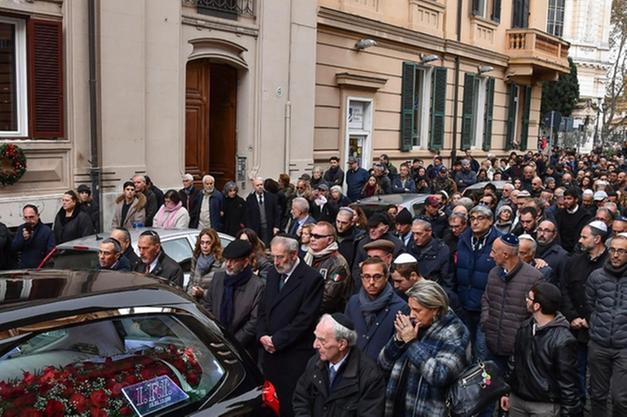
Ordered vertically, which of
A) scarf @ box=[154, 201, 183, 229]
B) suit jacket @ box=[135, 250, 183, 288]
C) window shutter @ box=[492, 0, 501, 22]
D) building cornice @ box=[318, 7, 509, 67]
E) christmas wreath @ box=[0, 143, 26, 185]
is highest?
window shutter @ box=[492, 0, 501, 22]

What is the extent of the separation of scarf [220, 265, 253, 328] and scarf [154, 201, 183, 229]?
403 cm

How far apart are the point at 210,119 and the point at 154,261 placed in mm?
9261

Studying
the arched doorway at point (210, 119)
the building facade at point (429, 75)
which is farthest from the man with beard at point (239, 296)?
the building facade at point (429, 75)

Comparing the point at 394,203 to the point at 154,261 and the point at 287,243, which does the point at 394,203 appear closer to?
the point at 154,261

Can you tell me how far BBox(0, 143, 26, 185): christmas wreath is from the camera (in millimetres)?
10539

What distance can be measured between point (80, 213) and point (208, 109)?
6251mm

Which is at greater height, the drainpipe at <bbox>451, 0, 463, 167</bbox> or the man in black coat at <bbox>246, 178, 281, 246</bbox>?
the drainpipe at <bbox>451, 0, 463, 167</bbox>

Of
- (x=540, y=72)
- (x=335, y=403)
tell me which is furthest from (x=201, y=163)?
(x=540, y=72)

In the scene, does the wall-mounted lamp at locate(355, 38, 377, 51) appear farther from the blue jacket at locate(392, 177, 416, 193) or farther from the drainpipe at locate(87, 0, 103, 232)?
the drainpipe at locate(87, 0, 103, 232)

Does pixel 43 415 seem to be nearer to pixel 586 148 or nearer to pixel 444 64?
pixel 444 64

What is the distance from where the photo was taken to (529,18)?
97.8 feet

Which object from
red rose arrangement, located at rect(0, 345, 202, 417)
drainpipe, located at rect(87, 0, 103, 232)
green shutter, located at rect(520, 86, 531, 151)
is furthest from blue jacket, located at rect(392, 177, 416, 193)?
green shutter, located at rect(520, 86, 531, 151)

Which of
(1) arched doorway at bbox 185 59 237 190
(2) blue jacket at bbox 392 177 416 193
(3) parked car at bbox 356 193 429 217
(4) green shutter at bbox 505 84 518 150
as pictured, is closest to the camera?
(3) parked car at bbox 356 193 429 217

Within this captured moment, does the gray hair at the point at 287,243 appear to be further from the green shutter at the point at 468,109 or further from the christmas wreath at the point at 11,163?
the green shutter at the point at 468,109
